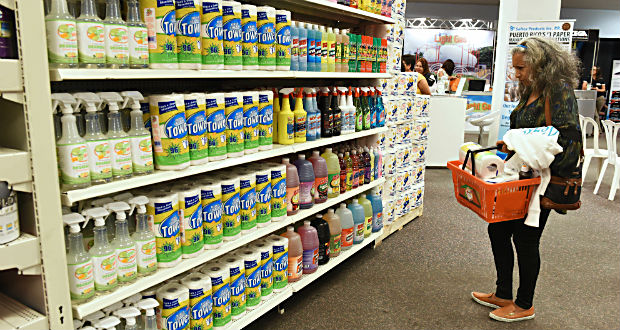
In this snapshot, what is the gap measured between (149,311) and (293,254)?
1.15 metres

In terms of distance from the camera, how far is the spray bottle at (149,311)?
195 cm

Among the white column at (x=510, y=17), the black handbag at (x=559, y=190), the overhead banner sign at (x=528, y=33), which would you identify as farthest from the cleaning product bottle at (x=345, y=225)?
the white column at (x=510, y=17)

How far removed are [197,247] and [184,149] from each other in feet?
1.63

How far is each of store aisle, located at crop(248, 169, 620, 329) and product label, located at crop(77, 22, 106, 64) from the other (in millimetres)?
1845

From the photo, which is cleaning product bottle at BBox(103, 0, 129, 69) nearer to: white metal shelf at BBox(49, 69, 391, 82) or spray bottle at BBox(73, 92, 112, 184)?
white metal shelf at BBox(49, 69, 391, 82)

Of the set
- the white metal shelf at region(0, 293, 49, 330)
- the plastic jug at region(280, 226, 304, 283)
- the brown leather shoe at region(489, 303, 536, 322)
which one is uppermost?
the white metal shelf at region(0, 293, 49, 330)

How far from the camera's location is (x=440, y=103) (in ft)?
24.0

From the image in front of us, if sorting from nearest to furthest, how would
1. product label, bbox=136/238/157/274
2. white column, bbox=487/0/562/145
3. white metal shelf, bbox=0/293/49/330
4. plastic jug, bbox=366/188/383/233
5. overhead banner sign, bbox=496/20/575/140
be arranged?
1. white metal shelf, bbox=0/293/49/330
2. product label, bbox=136/238/157/274
3. plastic jug, bbox=366/188/383/233
4. overhead banner sign, bbox=496/20/575/140
5. white column, bbox=487/0/562/145

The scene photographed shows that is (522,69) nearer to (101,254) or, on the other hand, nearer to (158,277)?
(158,277)

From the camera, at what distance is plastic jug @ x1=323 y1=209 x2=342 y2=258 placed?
3.37 metres

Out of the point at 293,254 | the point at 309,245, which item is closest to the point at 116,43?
the point at 293,254

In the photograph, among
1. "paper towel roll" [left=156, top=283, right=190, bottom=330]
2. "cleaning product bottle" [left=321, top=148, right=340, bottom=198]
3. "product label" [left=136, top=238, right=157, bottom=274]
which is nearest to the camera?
"product label" [left=136, top=238, right=157, bottom=274]

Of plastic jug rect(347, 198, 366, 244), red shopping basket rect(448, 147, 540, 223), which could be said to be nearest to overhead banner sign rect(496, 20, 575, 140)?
plastic jug rect(347, 198, 366, 244)

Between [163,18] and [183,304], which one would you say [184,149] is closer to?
[163,18]
